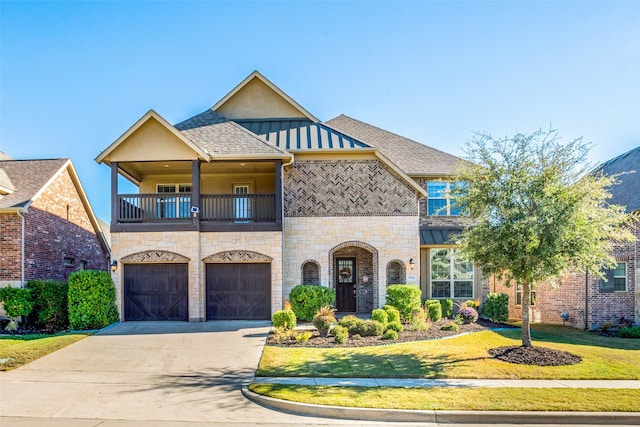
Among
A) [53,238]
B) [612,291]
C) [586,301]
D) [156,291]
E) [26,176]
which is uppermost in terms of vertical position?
[26,176]

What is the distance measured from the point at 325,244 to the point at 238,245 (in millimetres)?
3354

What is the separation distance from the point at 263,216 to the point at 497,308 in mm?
9529

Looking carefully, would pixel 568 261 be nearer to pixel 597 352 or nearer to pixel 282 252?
pixel 597 352

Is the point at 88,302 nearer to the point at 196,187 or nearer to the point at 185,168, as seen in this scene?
the point at 196,187

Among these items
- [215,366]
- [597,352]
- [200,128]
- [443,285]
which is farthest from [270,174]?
[597,352]

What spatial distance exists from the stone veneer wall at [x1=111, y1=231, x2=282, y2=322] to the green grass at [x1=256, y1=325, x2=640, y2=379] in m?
4.81

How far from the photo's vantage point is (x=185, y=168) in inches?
706

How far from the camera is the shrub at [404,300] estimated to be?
16.0 meters

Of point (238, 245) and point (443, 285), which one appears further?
point (443, 285)

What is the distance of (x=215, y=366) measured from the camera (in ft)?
34.0

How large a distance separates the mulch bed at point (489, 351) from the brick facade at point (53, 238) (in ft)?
32.2

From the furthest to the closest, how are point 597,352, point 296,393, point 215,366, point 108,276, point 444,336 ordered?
A: 1. point 108,276
2. point 444,336
3. point 597,352
4. point 215,366
5. point 296,393

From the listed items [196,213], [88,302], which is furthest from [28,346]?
[196,213]

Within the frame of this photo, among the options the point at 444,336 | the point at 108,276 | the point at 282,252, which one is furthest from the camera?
the point at 282,252
